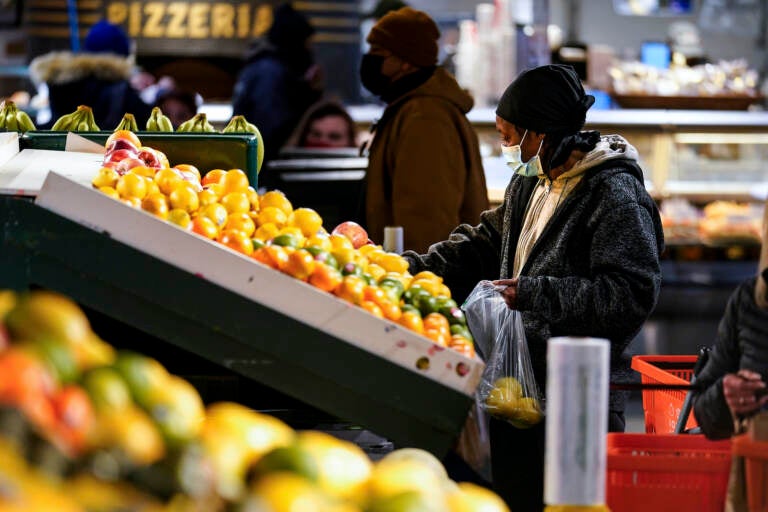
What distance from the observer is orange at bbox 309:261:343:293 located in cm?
247

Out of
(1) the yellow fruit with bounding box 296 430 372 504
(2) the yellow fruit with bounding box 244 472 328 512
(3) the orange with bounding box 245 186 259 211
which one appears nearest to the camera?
(2) the yellow fruit with bounding box 244 472 328 512

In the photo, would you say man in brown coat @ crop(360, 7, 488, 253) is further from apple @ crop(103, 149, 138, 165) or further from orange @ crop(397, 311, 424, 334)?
orange @ crop(397, 311, 424, 334)

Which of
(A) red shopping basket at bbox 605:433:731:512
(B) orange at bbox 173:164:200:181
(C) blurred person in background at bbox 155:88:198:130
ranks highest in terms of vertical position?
(B) orange at bbox 173:164:200:181

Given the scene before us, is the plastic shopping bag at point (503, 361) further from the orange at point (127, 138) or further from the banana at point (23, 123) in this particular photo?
the banana at point (23, 123)

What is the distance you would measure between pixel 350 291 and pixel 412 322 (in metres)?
0.14

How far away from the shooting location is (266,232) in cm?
272

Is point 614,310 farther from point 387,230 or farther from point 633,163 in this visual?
point 387,230

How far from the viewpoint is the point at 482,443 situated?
Result: 8.04ft

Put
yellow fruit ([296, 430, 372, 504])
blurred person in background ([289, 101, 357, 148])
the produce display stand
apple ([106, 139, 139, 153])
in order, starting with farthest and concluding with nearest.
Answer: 1. blurred person in background ([289, 101, 357, 148])
2. apple ([106, 139, 139, 153])
3. the produce display stand
4. yellow fruit ([296, 430, 372, 504])

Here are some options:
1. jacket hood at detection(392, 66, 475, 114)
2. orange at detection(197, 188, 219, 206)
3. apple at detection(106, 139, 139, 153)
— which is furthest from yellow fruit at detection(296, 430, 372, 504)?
jacket hood at detection(392, 66, 475, 114)

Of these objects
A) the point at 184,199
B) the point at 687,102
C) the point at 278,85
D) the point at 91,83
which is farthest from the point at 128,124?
the point at 687,102

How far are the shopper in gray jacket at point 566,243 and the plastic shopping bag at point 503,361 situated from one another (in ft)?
0.25

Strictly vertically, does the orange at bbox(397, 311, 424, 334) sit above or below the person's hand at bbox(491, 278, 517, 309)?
above

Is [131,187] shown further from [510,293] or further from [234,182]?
[510,293]
